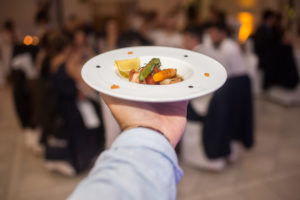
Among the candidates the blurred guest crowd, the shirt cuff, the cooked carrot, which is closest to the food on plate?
the cooked carrot

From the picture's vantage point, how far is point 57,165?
2.99m

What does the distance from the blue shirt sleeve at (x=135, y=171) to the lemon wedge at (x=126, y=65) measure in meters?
0.31

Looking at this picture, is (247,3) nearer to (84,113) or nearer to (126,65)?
(84,113)

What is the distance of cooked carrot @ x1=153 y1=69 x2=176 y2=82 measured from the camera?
2.94 ft

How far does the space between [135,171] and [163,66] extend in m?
0.50

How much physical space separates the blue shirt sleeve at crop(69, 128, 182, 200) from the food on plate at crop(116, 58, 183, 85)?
30 centimetres

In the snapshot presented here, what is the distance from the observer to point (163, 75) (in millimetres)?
895

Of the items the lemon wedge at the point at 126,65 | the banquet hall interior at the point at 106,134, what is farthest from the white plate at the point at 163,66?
the banquet hall interior at the point at 106,134

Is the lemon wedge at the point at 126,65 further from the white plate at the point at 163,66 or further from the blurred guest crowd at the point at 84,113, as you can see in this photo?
the blurred guest crowd at the point at 84,113

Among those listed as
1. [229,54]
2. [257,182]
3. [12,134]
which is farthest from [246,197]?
[12,134]

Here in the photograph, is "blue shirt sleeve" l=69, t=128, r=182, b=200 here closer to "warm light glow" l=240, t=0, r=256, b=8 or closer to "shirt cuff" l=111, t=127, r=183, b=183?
"shirt cuff" l=111, t=127, r=183, b=183

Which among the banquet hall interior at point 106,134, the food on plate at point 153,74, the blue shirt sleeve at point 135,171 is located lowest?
the banquet hall interior at point 106,134

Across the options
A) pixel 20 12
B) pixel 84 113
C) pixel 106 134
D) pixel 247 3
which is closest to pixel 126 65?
pixel 106 134

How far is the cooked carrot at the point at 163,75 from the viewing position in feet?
2.94
